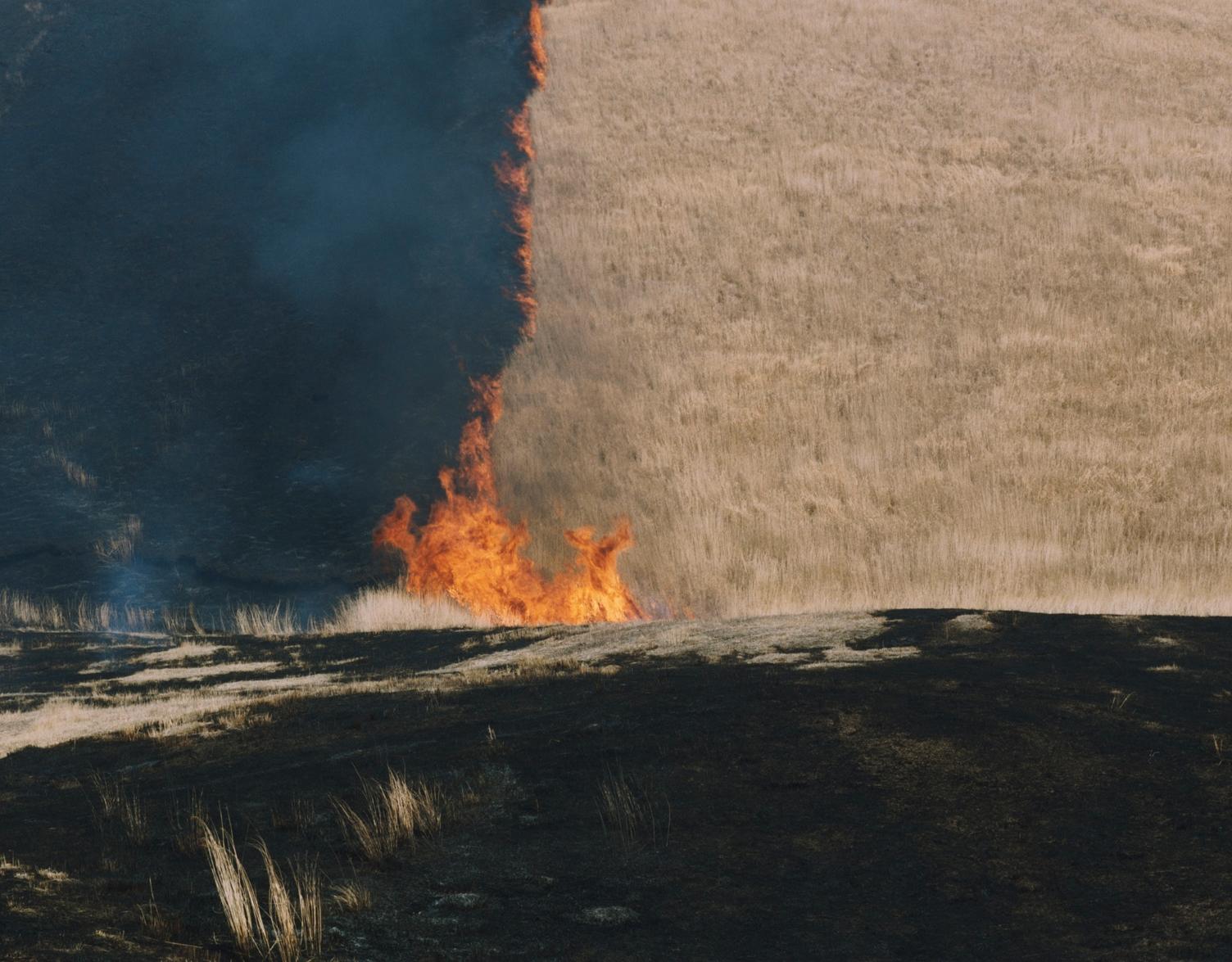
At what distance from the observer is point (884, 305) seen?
25.1 metres

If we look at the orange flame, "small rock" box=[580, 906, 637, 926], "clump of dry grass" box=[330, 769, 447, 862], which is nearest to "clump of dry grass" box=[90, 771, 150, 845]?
"clump of dry grass" box=[330, 769, 447, 862]

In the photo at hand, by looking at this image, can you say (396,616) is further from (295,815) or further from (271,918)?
(271,918)

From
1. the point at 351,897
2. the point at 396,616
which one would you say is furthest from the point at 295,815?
the point at 396,616

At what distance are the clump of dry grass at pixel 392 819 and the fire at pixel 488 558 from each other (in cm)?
838

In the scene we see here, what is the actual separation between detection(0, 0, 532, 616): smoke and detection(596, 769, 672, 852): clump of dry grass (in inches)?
419

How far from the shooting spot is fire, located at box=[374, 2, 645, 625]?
16453 millimetres

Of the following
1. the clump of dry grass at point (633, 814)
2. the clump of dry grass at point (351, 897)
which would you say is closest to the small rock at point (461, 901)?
the clump of dry grass at point (351, 897)

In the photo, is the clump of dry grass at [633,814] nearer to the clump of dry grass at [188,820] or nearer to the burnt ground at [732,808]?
the burnt ground at [732,808]

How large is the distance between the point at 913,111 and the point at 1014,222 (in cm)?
694

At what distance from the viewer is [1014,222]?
28.3 metres

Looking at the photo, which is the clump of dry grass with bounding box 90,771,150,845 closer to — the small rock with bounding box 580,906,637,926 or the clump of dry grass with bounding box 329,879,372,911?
the clump of dry grass with bounding box 329,879,372,911

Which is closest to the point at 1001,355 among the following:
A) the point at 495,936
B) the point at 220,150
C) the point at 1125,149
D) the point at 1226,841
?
the point at 1125,149

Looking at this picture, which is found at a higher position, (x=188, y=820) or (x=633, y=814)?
(x=633, y=814)

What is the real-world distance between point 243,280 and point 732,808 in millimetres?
18137
